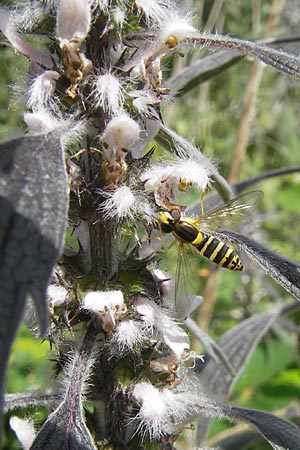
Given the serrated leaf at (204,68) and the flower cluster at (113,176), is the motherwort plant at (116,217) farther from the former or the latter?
the serrated leaf at (204,68)

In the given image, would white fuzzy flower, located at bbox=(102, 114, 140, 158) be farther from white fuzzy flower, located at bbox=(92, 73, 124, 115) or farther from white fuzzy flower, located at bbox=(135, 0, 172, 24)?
white fuzzy flower, located at bbox=(135, 0, 172, 24)

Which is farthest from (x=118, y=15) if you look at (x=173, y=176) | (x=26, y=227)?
(x=26, y=227)

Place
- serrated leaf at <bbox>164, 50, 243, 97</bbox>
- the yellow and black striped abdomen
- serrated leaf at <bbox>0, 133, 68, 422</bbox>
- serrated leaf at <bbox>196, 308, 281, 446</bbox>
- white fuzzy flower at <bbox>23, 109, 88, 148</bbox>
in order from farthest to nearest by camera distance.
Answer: serrated leaf at <bbox>196, 308, 281, 446</bbox> < serrated leaf at <bbox>164, 50, 243, 97</bbox> < the yellow and black striped abdomen < white fuzzy flower at <bbox>23, 109, 88, 148</bbox> < serrated leaf at <bbox>0, 133, 68, 422</bbox>

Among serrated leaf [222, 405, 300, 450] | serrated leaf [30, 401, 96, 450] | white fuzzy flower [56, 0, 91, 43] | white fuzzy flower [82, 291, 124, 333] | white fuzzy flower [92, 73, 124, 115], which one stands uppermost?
white fuzzy flower [56, 0, 91, 43]

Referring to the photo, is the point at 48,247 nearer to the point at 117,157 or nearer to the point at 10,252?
the point at 10,252

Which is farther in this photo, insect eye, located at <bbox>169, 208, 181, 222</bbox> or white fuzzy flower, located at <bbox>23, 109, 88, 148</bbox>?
insect eye, located at <bbox>169, 208, 181, 222</bbox>

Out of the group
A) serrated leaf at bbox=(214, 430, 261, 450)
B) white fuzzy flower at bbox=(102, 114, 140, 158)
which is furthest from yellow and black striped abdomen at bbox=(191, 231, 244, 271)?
serrated leaf at bbox=(214, 430, 261, 450)
